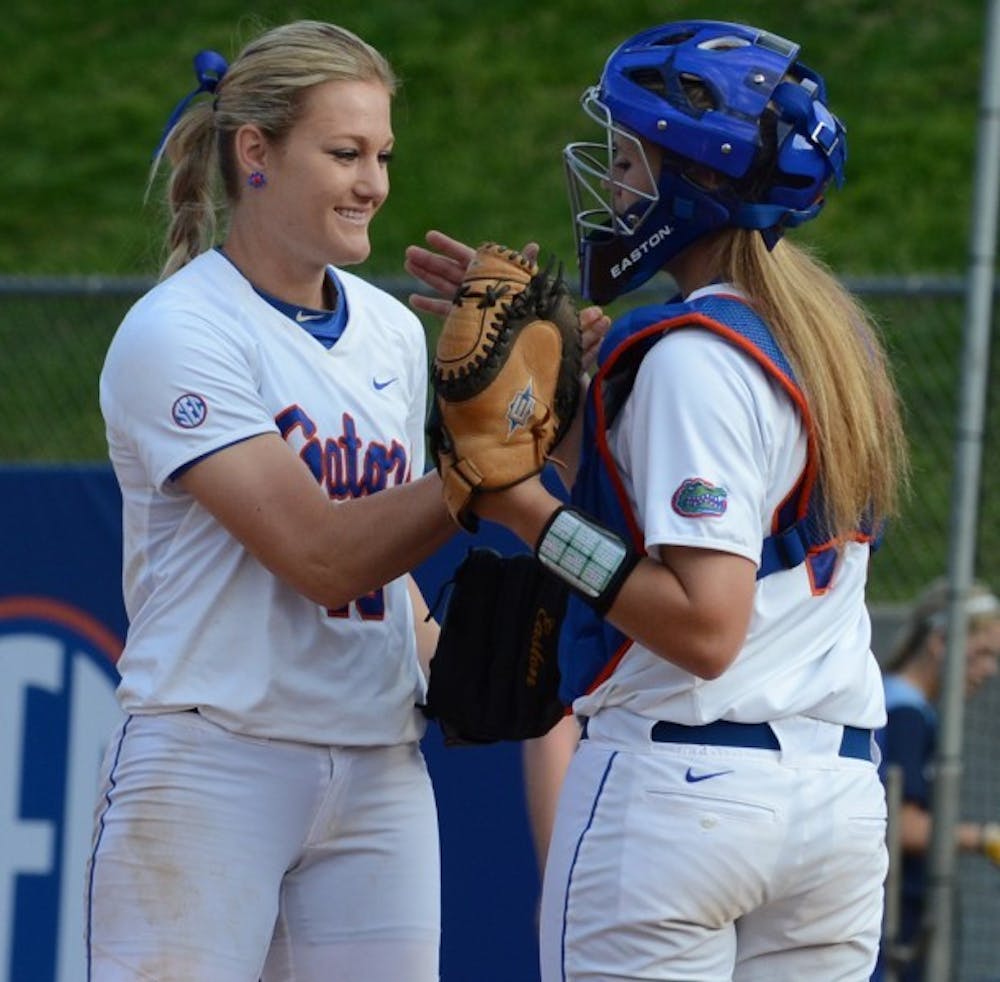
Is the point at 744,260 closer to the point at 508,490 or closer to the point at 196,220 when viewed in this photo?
the point at 508,490

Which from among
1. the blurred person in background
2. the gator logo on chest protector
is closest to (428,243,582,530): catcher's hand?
the gator logo on chest protector

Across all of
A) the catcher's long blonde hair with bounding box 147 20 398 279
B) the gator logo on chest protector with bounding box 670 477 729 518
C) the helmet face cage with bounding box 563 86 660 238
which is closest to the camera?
the gator logo on chest protector with bounding box 670 477 729 518

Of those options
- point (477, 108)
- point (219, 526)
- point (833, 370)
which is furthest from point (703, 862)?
point (477, 108)

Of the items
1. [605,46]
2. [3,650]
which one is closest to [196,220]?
[3,650]

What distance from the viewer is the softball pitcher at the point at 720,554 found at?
9.11ft

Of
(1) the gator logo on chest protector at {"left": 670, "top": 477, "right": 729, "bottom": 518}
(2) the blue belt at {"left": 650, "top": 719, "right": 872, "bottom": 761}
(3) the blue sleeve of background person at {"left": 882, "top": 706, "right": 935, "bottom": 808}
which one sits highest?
(1) the gator logo on chest protector at {"left": 670, "top": 477, "right": 729, "bottom": 518}

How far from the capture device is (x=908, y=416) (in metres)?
6.29

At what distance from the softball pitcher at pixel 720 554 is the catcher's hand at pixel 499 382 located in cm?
5

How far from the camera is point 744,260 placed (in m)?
2.97

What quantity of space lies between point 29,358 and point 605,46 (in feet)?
20.5

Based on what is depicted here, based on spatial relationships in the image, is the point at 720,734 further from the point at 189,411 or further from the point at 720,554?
the point at 189,411

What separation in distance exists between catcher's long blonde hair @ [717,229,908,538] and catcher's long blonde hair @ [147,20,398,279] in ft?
2.97

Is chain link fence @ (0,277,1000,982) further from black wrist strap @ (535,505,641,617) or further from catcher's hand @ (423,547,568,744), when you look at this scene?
black wrist strap @ (535,505,641,617)

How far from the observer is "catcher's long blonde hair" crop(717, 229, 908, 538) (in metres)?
2.86
